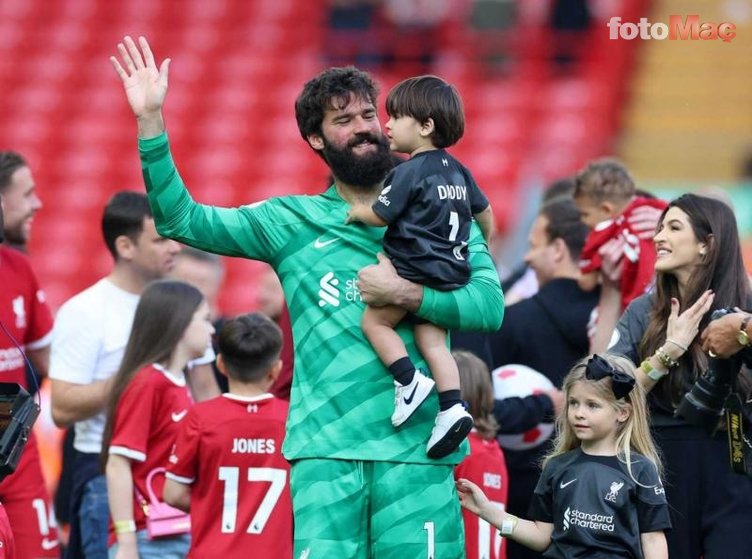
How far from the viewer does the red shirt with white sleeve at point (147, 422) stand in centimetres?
587

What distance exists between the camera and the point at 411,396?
4574 mm

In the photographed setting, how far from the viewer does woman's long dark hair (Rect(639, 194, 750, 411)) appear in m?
5.39

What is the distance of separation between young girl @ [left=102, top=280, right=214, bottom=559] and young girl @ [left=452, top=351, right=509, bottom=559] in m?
1.15

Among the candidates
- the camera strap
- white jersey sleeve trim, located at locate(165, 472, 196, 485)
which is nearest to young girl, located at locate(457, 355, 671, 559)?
the camera strap

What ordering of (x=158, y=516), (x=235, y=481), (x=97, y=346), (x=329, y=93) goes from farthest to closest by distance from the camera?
(x=97, y=346), (x=158, y=516), (x=235, y=481), (x=329, y=93)

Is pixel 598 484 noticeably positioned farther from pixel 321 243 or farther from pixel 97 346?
pixel 97 346

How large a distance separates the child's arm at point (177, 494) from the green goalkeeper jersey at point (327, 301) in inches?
40.6

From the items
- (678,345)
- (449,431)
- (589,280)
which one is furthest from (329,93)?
(589,280)

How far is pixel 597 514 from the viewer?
16.2 feet

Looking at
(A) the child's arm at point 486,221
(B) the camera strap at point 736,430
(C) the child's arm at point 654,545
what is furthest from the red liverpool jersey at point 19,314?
(B) the camera strap at point 736,430

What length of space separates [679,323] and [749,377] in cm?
32

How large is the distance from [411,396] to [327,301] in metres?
0.44

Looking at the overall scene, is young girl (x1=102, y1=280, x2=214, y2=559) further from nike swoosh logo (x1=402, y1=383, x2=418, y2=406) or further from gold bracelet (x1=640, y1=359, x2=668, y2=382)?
gold bracelet (x1=640, y1=359, x2=668, y2=382)

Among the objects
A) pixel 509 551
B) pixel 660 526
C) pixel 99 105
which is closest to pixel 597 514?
pixel 660 526
